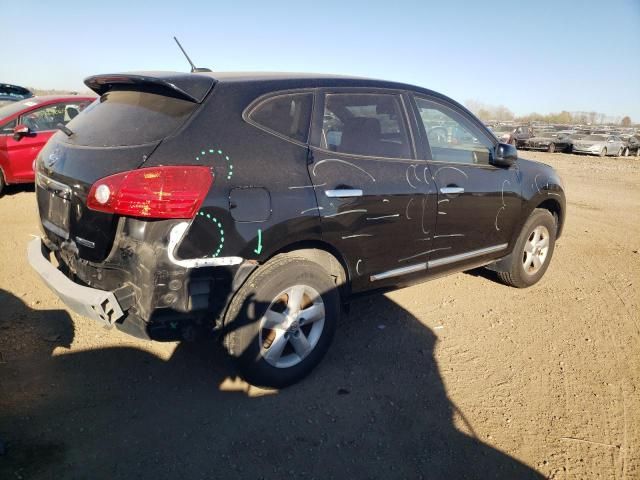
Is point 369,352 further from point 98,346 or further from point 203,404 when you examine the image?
point 98,346

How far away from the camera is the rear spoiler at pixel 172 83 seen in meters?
2.54

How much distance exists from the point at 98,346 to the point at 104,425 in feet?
2.91

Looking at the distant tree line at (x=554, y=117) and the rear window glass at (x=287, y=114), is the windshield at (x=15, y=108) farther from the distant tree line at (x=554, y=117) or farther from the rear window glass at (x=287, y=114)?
the distant tree line at (x=554, y=117)

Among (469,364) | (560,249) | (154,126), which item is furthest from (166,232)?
(560,249)

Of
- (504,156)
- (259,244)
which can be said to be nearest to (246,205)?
(259,244)

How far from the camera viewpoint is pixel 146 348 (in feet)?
10.7

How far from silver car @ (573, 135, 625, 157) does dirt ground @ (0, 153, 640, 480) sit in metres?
25.2

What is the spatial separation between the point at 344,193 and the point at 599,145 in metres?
27.8

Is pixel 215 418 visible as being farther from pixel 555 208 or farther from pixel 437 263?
pixel 555 208

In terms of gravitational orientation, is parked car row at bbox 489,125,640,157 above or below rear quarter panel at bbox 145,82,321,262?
above

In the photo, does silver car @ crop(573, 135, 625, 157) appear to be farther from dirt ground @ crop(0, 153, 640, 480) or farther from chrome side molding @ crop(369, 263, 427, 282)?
chrome side molding @ crop(369, 263, 427, 282)

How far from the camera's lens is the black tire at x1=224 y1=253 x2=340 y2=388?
259cm

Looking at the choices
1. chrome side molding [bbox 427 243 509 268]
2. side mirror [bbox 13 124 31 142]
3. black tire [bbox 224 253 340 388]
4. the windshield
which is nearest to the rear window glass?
black tire [bbox 224 253 340 388]

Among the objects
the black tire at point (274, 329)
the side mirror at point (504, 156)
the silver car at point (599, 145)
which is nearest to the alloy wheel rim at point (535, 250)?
the side mirror at point (504, 156)
